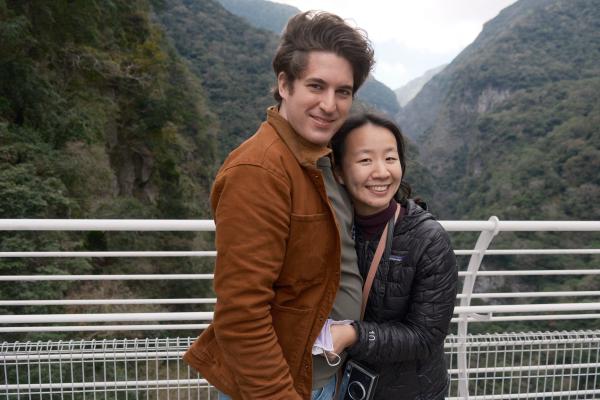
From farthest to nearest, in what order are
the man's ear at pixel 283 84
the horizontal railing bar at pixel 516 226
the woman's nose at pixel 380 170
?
the horizontal railing bar at pixel 516 226 < the woman's nose at pixel 380 170 < the man's ear at pixel 283 84

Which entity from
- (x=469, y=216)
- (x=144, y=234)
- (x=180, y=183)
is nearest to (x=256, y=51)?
(x=469, y=216)

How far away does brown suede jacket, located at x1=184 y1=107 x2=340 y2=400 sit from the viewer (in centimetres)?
Answer: 91

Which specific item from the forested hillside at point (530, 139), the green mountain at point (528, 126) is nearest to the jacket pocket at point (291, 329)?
the forested hillside at point (530, 139)

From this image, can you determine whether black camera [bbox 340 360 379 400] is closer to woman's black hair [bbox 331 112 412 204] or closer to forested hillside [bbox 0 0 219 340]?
woman's black hair [bbox 331 112 412 204]

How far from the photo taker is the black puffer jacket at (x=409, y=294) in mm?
1144

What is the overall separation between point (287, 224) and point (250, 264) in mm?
110

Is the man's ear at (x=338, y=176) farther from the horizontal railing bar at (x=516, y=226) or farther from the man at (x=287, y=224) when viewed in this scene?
the horizontal railing bar at (x=516, y=226)

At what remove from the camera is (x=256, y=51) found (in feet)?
139

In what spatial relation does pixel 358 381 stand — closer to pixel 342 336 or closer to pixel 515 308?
pixel 342 336

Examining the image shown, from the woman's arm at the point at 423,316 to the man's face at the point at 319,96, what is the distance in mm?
393

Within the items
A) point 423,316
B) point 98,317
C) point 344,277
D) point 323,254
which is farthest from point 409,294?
point 98,317

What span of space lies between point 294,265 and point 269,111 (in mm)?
338

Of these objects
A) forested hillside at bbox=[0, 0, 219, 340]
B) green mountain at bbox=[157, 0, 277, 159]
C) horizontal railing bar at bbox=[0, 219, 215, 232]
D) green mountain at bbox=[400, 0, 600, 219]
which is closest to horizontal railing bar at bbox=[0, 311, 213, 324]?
horizontal railing bar at bbox=[0, 219, 215, 232]

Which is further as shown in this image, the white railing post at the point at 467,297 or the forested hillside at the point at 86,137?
the forested hillside at the point at 86,137
